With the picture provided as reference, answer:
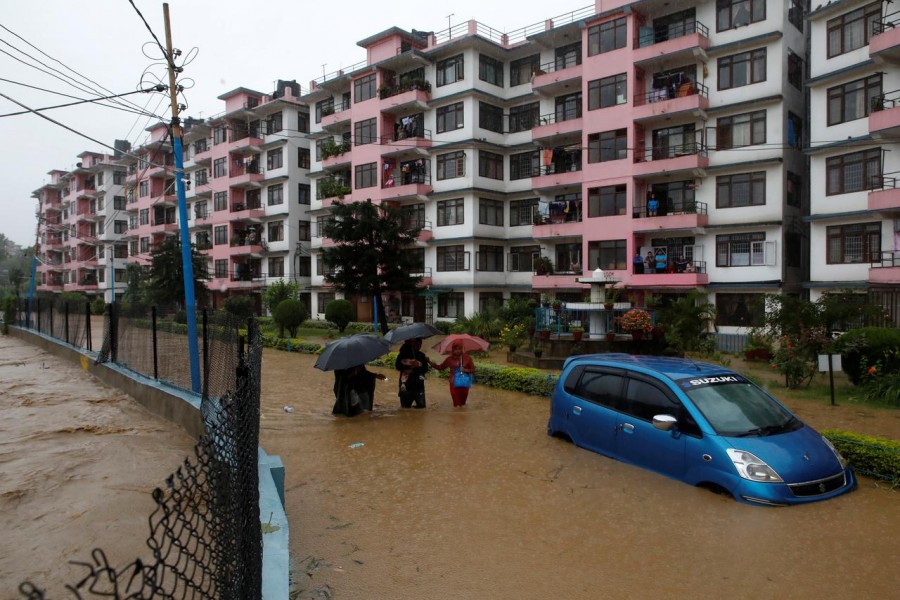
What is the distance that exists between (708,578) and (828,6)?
84.9 ft

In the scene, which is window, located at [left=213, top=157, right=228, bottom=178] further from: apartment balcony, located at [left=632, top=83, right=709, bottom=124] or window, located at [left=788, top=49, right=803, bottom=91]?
window, located at [left=788, top=49, right=803, bottom=91]

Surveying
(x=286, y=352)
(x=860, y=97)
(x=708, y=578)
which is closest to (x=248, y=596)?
(x=708, y=578)

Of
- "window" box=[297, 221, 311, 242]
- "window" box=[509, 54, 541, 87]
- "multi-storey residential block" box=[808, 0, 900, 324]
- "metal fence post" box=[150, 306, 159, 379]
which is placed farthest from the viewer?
"window" box=[297, 221, 311, 242]

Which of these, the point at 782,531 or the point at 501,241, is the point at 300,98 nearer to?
the point at 501,241

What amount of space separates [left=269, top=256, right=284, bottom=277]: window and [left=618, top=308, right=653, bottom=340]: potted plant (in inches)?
1288

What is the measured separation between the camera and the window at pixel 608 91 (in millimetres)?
30250

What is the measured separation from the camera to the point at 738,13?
1081 inches

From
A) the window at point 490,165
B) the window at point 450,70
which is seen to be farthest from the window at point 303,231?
the window at point 490,165

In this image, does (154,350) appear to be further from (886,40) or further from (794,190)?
(794,190)

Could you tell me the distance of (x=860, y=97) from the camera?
77.0 ft

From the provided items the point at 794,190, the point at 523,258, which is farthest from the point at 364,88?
the point at 794,190

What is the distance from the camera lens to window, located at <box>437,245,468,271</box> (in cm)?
3625

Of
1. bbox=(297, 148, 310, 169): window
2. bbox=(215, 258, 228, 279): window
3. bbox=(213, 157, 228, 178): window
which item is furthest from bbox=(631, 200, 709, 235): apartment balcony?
bbox=(213, 157, 228, 178): window

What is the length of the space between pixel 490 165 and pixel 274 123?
2058 centimetres
